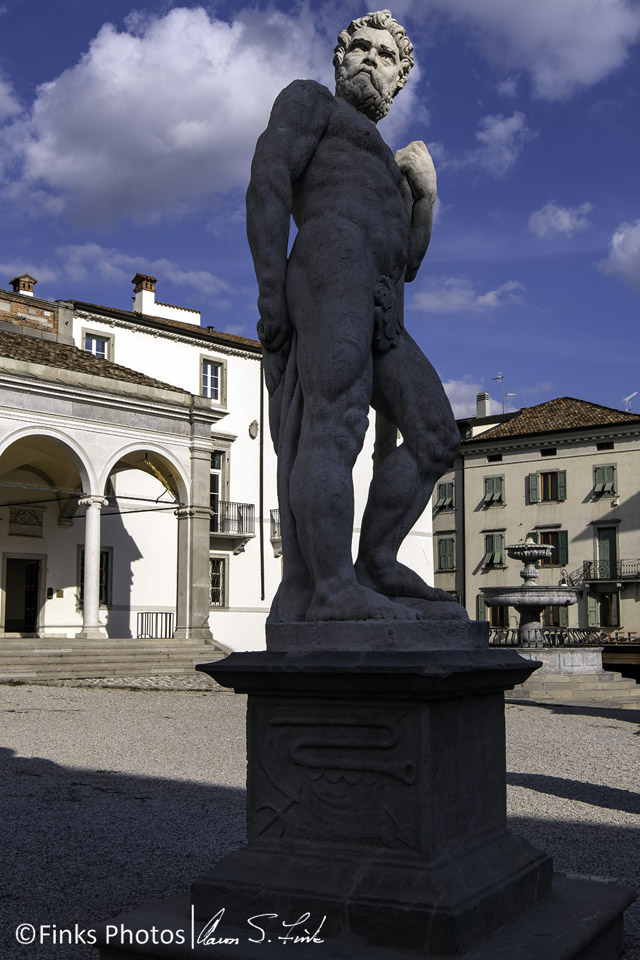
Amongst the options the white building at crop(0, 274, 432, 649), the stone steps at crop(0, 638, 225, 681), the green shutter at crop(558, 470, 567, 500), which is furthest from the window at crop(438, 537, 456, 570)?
the stone steps at crop(0, 638, 225, 681)

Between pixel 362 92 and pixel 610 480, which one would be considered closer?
pixel 362 92

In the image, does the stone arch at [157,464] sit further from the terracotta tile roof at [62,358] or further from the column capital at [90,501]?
the terracotta tile roof at [62,358]

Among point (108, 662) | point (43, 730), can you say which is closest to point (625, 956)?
point (43, 730)

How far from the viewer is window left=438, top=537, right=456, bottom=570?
159 ft

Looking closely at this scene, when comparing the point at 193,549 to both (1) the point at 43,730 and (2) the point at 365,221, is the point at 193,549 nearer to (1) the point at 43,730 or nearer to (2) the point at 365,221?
(1) the point at 43,730

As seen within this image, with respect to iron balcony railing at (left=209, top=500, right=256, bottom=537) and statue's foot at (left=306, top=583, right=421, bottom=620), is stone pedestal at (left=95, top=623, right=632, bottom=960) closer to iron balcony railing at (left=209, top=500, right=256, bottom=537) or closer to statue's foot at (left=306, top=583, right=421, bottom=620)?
statue's foot at (left=306, top=583, right=421, bottom=620)

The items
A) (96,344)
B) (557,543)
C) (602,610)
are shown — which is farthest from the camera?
(557,543)

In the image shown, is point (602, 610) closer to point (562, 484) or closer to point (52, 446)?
point (562, 484)

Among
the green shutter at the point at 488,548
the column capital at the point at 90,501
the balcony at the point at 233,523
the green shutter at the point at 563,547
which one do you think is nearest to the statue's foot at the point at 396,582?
the column capital at the point at 90,501

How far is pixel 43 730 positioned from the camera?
10086mm

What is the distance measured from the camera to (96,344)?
31250 mm

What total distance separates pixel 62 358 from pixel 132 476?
6.93 metres

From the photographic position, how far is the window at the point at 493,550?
46.5 metres

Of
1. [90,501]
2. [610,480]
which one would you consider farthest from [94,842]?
[610,480]
